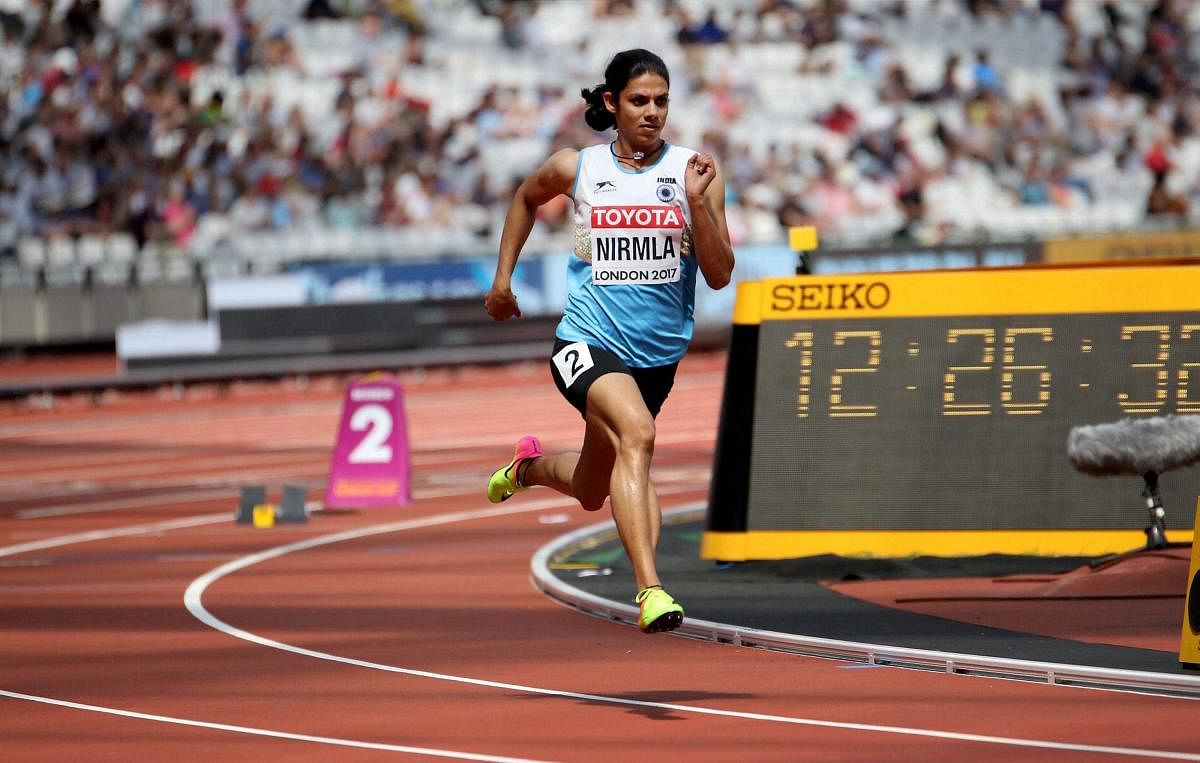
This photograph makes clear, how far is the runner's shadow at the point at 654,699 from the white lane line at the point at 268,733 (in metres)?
0.88

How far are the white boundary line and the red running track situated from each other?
112 millimetres

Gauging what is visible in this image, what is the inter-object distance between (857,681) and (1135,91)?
29456 millimetres

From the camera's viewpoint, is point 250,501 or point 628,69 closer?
point 628,69

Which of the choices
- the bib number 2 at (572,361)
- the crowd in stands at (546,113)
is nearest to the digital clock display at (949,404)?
the bib number 2 at (572,361)

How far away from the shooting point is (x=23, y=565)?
41.1ft

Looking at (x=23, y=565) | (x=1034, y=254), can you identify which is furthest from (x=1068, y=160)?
(x=23, y=565)

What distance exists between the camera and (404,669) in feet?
27.3

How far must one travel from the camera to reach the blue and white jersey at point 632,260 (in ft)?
25.0

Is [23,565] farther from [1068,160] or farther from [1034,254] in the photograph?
[1068,160]

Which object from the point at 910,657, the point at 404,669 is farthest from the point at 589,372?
the point at 910,657

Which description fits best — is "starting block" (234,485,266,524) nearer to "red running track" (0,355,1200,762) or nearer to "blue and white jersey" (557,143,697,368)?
"red running track" (0,355,1200,762)

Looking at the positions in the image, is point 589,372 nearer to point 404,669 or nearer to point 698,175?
point 698,175

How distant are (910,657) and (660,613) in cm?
142

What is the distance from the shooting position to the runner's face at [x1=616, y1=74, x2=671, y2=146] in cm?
751
